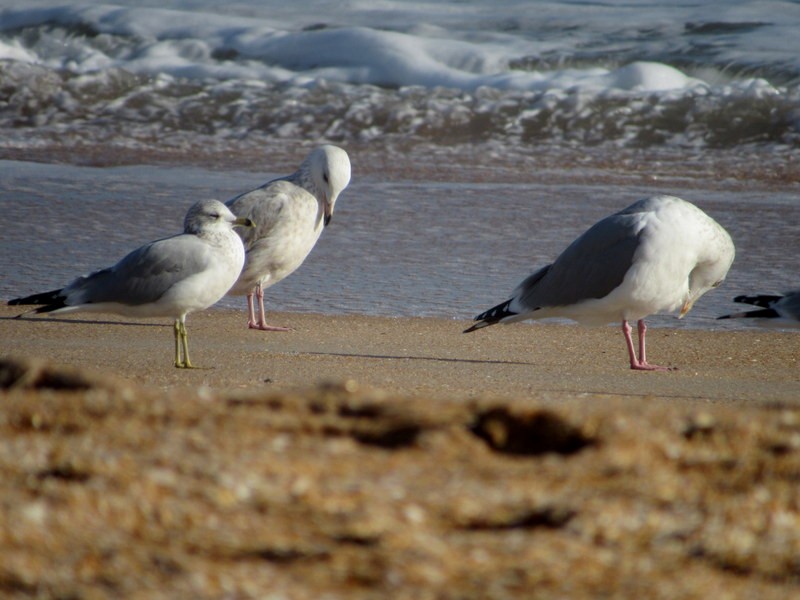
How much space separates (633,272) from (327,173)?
8.27 feet

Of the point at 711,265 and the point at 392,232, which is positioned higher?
the point at 711,265

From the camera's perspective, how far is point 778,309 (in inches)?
221

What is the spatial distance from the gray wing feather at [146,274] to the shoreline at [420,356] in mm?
285

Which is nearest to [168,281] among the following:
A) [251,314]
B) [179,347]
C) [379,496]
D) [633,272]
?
[179,347]

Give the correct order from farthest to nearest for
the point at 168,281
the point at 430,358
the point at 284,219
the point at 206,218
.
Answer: the point at 284,219 → the point at 206,218 → the point at 430,358 → the point at 168,281

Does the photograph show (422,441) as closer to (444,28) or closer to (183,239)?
(183,239)

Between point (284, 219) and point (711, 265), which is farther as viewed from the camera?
point (284, 219)

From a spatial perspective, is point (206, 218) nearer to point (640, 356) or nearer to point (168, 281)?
point (168, 281)

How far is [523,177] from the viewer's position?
11.3 meters

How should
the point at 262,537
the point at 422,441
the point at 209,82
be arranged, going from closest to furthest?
the point at 262,537 < the point at 422,441 < the point at 209,82

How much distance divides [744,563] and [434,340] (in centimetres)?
453

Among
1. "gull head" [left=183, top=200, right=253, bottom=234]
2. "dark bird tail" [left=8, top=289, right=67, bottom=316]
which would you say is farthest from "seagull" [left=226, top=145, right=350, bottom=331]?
"dark bird tail" [left=8, top=289, right=67, bottom=316]

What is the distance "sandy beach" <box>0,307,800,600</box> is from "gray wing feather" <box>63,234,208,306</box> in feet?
11.0

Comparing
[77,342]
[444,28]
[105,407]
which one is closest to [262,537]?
[105,407]
